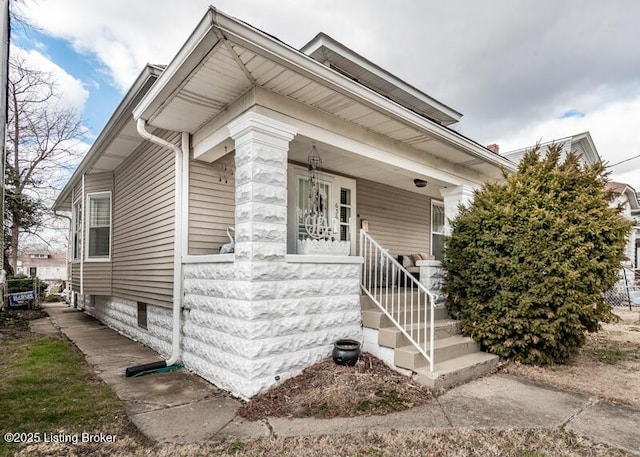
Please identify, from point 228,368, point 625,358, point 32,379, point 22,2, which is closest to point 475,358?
point 625,358

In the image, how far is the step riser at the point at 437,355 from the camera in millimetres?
4027

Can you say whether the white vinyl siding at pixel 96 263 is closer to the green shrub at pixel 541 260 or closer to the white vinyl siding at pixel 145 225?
the white vinyl siding at pixel 145 225

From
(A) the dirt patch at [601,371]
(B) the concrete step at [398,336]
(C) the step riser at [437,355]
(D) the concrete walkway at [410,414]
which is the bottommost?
(A) the dirt patch at [601,371]

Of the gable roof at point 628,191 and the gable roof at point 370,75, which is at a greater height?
the gable roof at point 370,75

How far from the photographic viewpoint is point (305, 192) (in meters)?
6.17

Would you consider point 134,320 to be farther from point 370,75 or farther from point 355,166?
point 370,75

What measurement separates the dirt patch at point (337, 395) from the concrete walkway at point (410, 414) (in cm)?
12

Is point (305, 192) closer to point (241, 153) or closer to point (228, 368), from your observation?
point (241, 153)

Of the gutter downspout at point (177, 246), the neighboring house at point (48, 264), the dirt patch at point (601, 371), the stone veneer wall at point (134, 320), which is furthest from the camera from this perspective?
the neighboring house at point (48, 264)

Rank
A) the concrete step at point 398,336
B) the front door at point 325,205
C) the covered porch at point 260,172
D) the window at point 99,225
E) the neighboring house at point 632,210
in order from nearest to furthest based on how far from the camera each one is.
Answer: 1. the covered porch at point 260,172
2. the concrete step at point 398,336
3. the front door at point 325,205
4. the window at point 99,225
5. the neighboring house at point 632,210

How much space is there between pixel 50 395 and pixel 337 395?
2821 mm

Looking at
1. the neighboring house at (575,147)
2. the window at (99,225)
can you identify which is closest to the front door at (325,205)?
the window at (99,225)


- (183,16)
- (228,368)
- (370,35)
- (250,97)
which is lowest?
(228,368)

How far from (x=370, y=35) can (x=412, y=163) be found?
5018 millimetres
